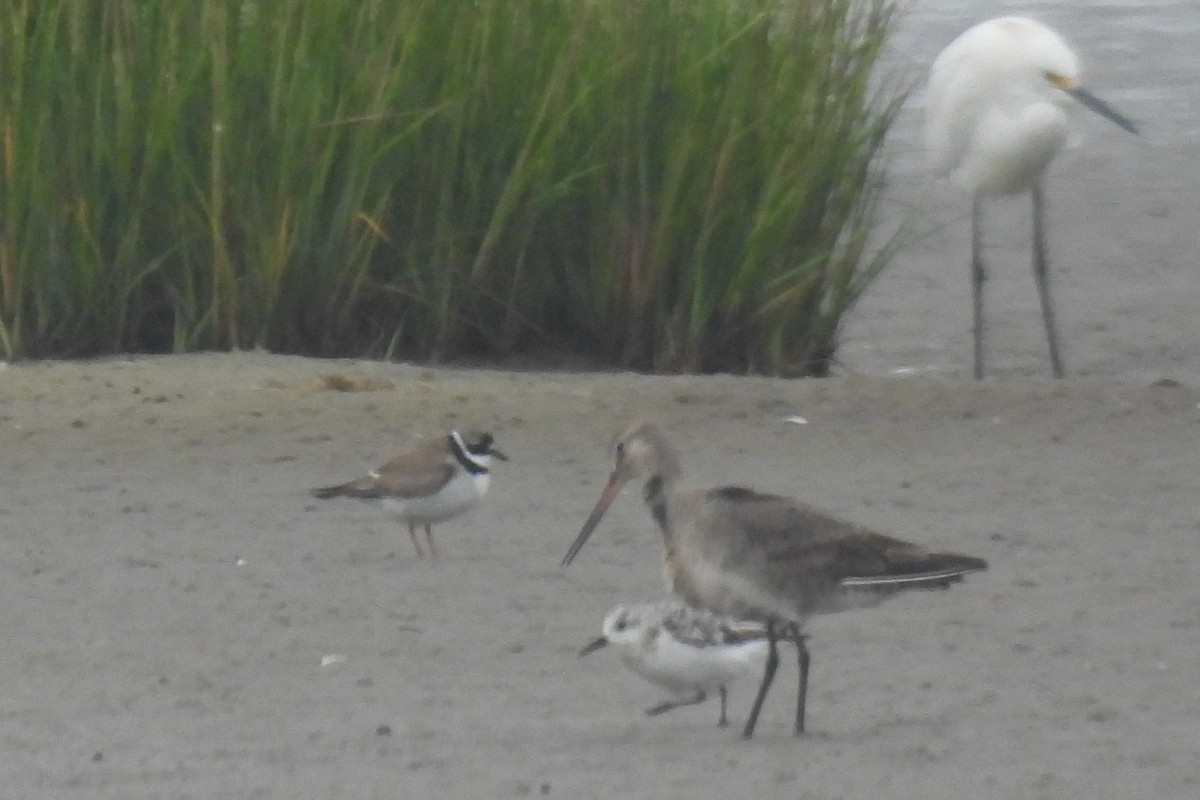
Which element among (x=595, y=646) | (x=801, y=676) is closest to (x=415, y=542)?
(x=595, y=646)

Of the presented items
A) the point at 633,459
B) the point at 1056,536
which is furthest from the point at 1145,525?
the point at 633,459

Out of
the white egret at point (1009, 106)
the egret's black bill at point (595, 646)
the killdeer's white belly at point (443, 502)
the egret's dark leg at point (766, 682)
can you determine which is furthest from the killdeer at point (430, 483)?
the white egret at point (1009, 106)

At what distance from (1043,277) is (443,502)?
185 inches

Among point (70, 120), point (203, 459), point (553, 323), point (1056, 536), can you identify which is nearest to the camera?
point (1056, 536)

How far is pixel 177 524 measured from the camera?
688cm

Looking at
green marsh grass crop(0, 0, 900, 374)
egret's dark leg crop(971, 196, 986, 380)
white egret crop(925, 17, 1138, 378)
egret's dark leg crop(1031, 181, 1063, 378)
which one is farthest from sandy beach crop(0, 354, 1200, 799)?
white egret crop(925, 17, 1138, 378)

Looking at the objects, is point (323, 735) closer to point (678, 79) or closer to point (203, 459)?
point (203, 459)

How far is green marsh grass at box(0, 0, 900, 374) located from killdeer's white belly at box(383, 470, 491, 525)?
1890mm

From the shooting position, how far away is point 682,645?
4934 mm

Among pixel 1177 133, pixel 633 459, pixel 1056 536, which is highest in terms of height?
pixel 633 459

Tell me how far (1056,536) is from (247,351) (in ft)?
9.90

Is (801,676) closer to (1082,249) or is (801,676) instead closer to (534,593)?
(534,593)

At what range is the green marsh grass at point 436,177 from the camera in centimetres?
834

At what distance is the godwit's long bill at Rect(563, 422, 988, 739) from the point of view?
4984 mm
